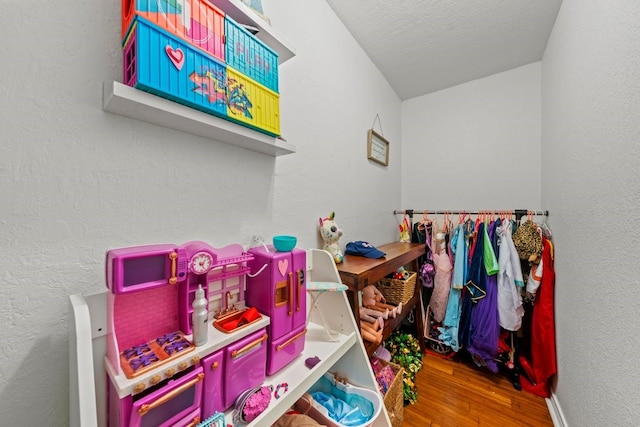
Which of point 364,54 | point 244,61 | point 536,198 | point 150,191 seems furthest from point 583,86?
point 150,191

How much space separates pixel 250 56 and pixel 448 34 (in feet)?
4.99

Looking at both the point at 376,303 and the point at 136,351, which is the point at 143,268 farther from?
the point at 376,303

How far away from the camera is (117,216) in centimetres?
61

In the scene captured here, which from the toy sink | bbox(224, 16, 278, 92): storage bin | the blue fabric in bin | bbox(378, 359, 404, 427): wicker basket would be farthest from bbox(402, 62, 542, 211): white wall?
the toy sink

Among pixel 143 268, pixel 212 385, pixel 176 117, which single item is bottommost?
pixel 212 385

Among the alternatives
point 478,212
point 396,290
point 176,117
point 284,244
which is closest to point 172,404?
point 284,244

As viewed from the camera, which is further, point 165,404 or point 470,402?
point 470,402

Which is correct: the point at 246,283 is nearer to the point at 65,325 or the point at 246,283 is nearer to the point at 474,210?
the point at 65,325

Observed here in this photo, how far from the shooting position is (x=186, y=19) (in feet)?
1.99

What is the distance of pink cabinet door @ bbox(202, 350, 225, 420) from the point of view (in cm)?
60

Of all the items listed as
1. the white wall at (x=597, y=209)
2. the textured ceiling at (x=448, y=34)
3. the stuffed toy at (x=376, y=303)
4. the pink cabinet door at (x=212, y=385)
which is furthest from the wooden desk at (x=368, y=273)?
the textured ceiling at (x=448, y=34)

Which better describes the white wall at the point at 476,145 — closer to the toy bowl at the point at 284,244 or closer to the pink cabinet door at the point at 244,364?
the toy bowl at the point at 284,244

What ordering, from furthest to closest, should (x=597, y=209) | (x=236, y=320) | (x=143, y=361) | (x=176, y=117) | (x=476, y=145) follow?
(x=476, y=145)
(x=597, y=209)
(x=236, y=320)
(x=176, y=117)
(x=143, y=361)

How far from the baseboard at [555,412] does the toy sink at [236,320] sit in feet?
5.63
